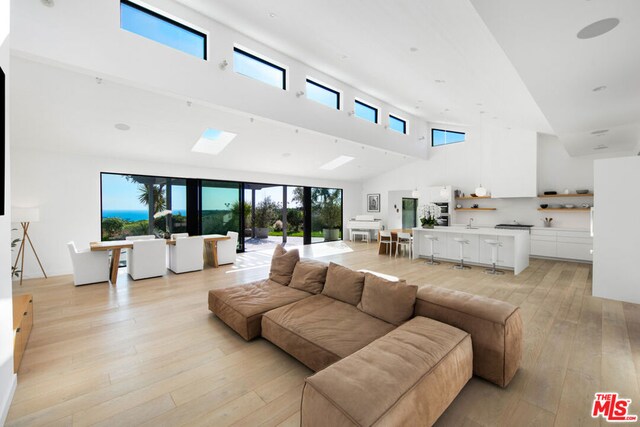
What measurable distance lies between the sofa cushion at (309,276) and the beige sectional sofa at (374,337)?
0.04 ft

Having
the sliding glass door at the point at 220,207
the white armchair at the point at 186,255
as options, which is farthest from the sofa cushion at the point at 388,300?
the sliding glass door at the point at 220,207

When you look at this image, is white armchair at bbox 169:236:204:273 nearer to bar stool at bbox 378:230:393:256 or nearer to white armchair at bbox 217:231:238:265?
white armchair at bbox 217:231:238:265

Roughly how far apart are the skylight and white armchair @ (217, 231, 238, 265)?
2.14 meters

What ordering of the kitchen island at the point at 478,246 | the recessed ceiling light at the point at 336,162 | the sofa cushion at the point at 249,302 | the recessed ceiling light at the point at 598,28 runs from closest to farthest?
1. the recessed ceiling light at the point at 598,28
2. the sofa cushion at the point at 249,302
3. the kitchen island at the point at 478,246
4. the recessed ceiling light at the point at 336,162

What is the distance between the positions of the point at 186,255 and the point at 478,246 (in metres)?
6.67

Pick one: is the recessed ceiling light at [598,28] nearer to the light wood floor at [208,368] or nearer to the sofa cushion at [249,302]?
the light wood floor at [208,368]

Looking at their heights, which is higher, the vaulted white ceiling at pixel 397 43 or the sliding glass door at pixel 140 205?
the vaulted white ceiling at pixel 397 43

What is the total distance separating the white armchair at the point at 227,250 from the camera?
6566 millimetres

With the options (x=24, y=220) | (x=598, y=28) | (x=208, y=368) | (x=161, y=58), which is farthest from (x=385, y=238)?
(x=24, y=220)

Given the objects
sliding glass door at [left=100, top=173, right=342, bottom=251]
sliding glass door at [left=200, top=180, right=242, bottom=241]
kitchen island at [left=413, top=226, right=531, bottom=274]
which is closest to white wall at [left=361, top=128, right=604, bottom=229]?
kitchen island at [left=413, top=226, right=531, bottom=274]

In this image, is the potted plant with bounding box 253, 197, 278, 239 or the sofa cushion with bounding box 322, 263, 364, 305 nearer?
the sofa cushion with bounding box 322, 263, 364, 305

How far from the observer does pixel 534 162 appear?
758 cm

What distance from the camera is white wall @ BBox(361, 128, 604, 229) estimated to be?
7410 mm

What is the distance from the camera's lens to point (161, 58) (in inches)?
156
